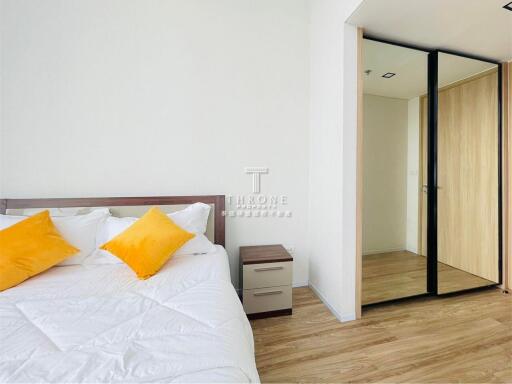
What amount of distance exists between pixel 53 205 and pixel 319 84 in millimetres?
2597

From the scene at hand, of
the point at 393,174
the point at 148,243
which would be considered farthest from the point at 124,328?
the point at 393,174

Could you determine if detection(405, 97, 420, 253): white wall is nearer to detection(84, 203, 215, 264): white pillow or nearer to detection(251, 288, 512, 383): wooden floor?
detection(251, 288, 512, 383): wooden floor

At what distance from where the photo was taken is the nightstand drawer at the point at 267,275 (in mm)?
1980

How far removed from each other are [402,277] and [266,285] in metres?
1.37

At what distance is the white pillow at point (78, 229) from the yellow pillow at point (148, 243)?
0.71 ft

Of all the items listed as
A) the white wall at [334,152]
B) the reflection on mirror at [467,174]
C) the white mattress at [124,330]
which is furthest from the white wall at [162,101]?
the reflection on mirror at [467,174]

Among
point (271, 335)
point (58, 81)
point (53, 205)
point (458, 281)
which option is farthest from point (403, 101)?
point (53, 205)

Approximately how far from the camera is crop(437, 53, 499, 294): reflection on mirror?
225cm

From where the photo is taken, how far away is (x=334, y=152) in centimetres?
201

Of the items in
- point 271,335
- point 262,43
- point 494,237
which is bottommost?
point 271,335

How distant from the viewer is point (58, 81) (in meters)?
1.99

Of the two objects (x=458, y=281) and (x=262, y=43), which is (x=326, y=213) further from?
(x=262, y=43)

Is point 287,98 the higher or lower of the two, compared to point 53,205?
higher

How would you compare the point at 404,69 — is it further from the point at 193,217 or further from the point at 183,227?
the point at 183,227
